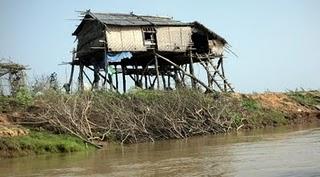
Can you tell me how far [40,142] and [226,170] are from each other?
28.6ft

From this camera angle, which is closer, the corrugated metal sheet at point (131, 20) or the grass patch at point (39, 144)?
the grass patch at point (39, 144)

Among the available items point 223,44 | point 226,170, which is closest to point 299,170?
point 226,170

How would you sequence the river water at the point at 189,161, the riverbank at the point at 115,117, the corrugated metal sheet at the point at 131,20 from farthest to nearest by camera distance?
1. the corrugated metal sheet at the point at 131,20
2. the riverbank at the point at 115,117
3. the river water at the point at 189,161

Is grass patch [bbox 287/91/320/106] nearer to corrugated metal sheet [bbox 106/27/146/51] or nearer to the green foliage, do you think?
corrugated metal sheet [bbox 106/27/146/51]

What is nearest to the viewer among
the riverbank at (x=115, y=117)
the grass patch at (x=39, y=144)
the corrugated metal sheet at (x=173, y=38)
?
the grass patch at (x=39, y=144)

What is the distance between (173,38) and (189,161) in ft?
55.4

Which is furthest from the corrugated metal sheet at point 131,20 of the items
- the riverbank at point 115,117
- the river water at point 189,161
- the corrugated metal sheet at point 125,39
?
the river water at point 189,161

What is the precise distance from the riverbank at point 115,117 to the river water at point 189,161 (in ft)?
3.53

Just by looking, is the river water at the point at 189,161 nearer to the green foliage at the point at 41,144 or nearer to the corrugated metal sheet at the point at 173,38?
the green foliage at the point at 41,144

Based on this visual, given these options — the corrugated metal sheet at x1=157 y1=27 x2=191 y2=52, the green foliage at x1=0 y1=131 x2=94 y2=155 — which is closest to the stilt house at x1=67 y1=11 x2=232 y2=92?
the corrugated metal sheet at x1=157 y1=27 x2=191 y2=52

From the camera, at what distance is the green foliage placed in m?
16.9

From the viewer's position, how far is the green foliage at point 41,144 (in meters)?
16.9

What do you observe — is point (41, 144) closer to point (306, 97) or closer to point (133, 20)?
point (133, 20)

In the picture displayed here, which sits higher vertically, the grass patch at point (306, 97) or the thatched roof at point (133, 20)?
the thatched roof at point (133, 20)
